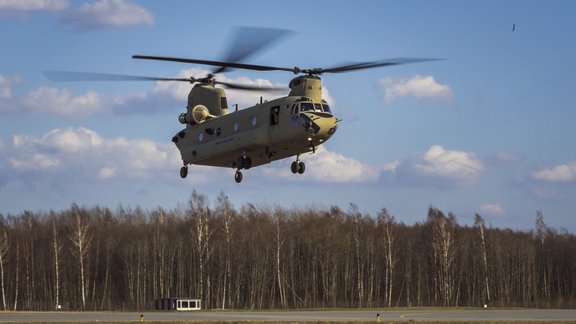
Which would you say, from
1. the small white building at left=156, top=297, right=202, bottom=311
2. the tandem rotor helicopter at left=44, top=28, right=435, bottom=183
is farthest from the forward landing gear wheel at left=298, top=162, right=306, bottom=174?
the small white building at left=156, top=297, right=202, bottom=311

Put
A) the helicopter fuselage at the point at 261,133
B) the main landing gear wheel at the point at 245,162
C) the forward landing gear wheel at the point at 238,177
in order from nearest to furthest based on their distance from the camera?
the helicopter fuselage at the point at 261,133 → the main landing gear wheel at the point at 245,162 → the forward landing gear wheel at the point at 238,177

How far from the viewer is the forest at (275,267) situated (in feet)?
360

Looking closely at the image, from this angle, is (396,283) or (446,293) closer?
(446,293)

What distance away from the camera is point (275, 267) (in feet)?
366

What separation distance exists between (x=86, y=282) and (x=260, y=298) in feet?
71.1

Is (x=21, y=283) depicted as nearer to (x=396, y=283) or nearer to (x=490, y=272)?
(x=396, y=283)

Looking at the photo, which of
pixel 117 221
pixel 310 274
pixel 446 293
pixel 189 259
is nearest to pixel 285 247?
pixel 310 274

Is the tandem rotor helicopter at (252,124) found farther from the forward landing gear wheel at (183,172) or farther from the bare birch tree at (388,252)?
the bare birch tree at (388,252)

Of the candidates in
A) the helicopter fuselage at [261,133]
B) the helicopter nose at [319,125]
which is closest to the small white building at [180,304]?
the helicopter fuselage at [261,133]

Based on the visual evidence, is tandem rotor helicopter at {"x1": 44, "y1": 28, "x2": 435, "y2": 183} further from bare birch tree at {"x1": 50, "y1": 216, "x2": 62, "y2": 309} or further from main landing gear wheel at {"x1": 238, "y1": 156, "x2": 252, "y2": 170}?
bare birch tree at {"x1": 50, "y1": 216, "x2": 62, "y2": 309}

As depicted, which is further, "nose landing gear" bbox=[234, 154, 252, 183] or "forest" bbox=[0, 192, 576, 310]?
"forest" bbox=[0, 192, 576, 310]

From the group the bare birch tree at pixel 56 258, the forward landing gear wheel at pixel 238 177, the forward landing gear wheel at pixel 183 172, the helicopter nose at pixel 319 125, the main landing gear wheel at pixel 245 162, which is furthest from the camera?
the bare birch tree at pixel 56 258

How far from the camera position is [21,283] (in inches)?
4540

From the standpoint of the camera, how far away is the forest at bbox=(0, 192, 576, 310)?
10969cm
